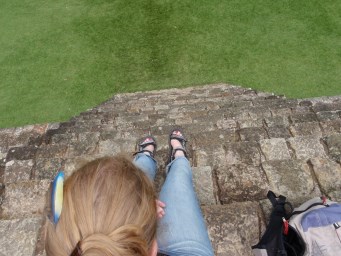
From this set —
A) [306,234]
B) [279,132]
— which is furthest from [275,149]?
[306,234]

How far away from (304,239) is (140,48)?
4.74 meters

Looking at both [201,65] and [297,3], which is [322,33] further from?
[201,65]

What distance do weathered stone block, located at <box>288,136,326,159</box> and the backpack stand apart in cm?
87

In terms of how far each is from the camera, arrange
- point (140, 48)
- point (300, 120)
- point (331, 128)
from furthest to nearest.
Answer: point (140, 48) < point (300, 120) < point (331, 128)

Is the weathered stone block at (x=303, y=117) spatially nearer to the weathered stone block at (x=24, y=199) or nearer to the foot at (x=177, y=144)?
the foot at (x=177, y=144)

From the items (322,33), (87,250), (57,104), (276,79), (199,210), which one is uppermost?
(87,250)

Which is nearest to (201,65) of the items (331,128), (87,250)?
(331,128)

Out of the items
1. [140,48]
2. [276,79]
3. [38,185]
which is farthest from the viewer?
[140,48]

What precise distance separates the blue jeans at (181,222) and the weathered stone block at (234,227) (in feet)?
0.31

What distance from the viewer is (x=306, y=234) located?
1637mm

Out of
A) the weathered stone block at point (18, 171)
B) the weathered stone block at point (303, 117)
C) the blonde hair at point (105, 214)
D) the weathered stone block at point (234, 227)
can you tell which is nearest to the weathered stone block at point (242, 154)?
the weathered stone block at point (234, 227)

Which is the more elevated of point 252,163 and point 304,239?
point 304,239

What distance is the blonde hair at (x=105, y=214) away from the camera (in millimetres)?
1121

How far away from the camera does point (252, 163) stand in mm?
2566
